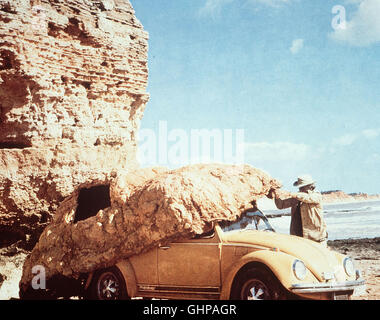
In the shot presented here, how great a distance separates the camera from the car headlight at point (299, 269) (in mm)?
5316

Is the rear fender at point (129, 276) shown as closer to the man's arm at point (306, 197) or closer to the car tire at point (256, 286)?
the car tire at point (256, 286)

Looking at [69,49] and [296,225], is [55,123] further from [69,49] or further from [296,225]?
[296,225]

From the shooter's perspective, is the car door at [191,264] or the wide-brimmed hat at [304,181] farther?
the wide-brimmed hat at [304,181]

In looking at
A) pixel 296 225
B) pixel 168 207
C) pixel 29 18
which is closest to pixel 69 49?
pixel 29 18

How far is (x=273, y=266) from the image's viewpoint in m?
5.40

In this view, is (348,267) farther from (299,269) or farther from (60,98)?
(60,98)

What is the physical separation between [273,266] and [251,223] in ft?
4.35

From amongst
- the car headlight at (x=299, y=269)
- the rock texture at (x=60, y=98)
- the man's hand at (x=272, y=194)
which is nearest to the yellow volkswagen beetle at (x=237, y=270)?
the car headlight at (x=299, y=269)

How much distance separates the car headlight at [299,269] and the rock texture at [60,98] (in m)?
3.91

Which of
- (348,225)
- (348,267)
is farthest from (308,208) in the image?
(348,225)

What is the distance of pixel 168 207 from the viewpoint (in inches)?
247

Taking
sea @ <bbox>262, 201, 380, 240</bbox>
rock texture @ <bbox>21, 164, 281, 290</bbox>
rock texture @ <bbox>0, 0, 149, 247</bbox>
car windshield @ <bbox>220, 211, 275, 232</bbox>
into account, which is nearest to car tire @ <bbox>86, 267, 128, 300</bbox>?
rock texture @ <bbox>21, 164, 281, 290</bbox>

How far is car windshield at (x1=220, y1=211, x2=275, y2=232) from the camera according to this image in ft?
21.1
